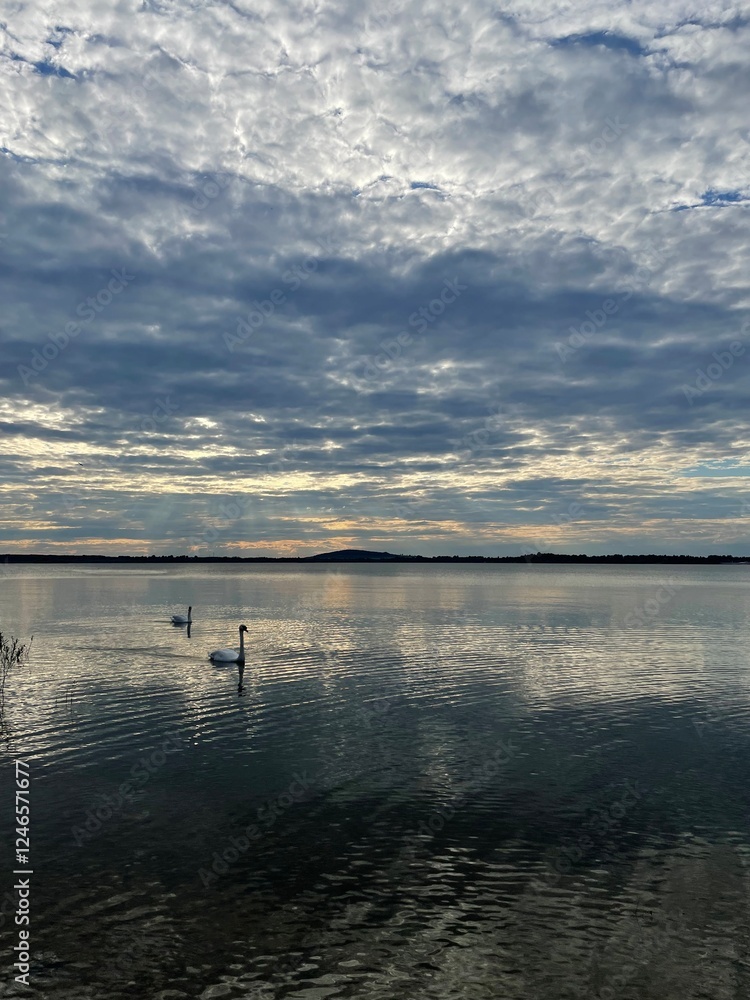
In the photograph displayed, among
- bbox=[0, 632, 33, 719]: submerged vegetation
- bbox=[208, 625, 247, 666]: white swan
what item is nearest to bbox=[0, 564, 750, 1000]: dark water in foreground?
bbox=[0, 632, 33, 719]: submerged vegetation

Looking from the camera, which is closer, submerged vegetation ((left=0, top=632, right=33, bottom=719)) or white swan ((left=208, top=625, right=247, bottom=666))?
submerged vegetation ((left=0, top=632, right=33, bottom=719))

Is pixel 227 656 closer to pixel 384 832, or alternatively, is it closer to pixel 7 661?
pixel 7 661

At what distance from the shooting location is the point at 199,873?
16.1 meters

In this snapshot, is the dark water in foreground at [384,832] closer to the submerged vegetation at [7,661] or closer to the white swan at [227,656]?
the submerged vegetation at [7,661]

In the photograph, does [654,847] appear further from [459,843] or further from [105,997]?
[105,997]

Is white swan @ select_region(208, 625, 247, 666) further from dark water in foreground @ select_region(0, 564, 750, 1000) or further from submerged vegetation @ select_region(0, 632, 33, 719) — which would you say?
submerged vegetation @ select_region(0, 632, 33, 719)

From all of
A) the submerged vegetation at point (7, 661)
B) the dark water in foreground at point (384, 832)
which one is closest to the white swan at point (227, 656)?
the dark water in foreground at point (384, 832)

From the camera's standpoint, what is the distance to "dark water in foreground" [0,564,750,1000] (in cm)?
1265

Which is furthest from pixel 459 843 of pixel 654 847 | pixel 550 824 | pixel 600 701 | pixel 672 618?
pixel 672 618

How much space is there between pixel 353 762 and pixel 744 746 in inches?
602

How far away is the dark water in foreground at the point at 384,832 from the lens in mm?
12648

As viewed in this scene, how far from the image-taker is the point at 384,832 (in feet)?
60.4

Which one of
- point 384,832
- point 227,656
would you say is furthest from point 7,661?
point 384,832

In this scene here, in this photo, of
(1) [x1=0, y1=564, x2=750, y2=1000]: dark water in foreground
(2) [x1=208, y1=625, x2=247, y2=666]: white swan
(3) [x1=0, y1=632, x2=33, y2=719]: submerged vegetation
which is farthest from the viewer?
(2) [x1=208, y1=625, x2=247, y2=666]: white swan
